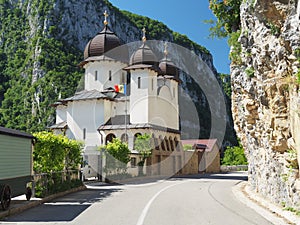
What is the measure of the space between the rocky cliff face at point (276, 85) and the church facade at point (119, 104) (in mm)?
24172

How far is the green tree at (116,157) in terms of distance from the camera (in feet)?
91.1

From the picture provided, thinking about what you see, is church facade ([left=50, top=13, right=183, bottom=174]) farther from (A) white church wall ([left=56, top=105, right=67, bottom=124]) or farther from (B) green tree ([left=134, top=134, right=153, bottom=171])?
(B) green tree ([left=134, top=134, right=153, bottom=171])

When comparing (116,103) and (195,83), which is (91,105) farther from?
(195,83)

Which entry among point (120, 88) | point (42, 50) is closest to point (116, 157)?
point (120, 88)

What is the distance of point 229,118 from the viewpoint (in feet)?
420

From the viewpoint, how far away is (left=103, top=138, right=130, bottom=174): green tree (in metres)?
27.8

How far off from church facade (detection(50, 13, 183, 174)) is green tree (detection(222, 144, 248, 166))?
14.8 m

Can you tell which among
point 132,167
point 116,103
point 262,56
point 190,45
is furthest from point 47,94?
point 190,45

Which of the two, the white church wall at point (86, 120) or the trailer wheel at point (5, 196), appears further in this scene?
the white church wall at point (86, 120)

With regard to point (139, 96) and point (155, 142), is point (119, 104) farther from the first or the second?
point (155, 142)

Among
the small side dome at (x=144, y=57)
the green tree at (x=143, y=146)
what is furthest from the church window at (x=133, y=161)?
the small side dome at (x=144, y=57)

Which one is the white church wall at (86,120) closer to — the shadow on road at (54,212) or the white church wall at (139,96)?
the white church wall at (139,96)

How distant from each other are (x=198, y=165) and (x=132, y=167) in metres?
17.0

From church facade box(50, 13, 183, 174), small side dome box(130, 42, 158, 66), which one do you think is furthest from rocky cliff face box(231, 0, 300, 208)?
small side dome box(130, 42, 158, 66)
